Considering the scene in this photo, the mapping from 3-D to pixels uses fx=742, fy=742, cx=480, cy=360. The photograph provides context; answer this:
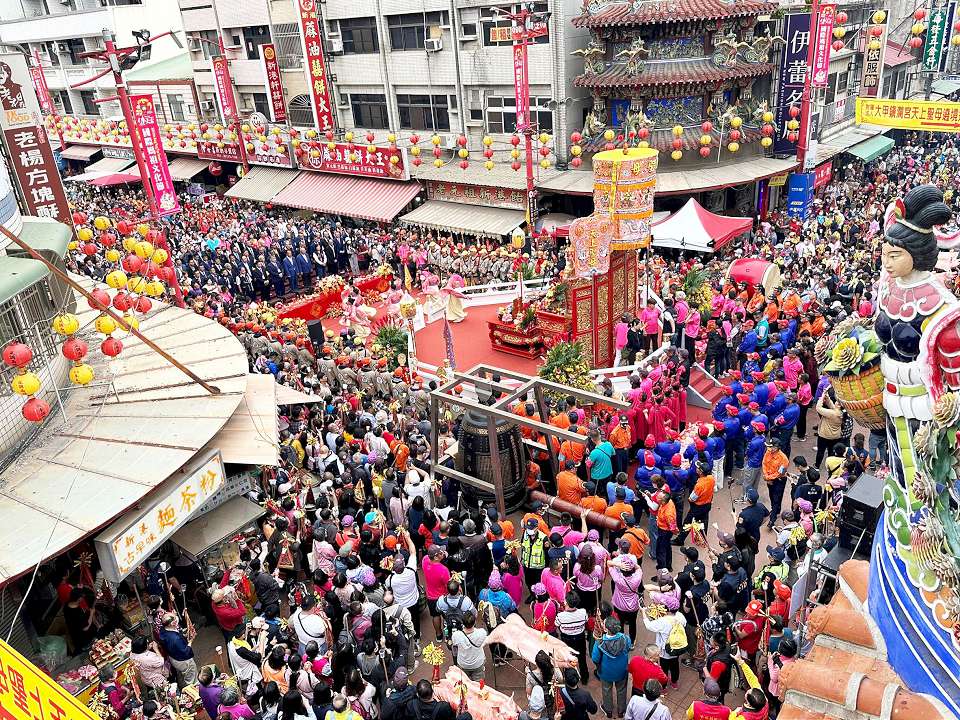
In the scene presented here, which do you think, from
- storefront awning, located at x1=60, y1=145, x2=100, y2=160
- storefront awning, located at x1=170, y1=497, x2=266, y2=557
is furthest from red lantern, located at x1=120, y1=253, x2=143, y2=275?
storefront awning, located at x1=60, y1=145, x2=100, y2=160

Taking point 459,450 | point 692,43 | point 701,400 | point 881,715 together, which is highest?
point 692,43

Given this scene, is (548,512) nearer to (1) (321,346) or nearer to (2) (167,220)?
(1) (321,346)

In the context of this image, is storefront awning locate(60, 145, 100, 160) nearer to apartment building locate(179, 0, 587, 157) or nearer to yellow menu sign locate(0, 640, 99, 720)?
apartment building locate(179, 0, 587, 157)

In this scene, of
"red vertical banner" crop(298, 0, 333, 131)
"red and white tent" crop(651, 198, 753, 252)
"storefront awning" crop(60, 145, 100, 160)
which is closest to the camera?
"red and white tent" crop(651, 198, 753, 252)

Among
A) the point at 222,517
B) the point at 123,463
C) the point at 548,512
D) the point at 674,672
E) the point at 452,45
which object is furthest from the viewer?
the point at 452,45

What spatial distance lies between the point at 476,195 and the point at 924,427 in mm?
21835

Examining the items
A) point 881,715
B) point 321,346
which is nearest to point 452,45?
point 321,346

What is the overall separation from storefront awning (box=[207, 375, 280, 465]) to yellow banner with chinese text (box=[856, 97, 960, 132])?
15.5 metres

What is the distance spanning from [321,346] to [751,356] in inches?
368

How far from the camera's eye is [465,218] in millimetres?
25391

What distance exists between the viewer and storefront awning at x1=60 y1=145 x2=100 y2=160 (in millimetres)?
41750

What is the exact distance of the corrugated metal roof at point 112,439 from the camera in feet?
26.3

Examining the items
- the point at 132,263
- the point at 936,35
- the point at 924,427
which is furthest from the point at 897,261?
the point at 936,35

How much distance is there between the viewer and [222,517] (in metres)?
10.1
